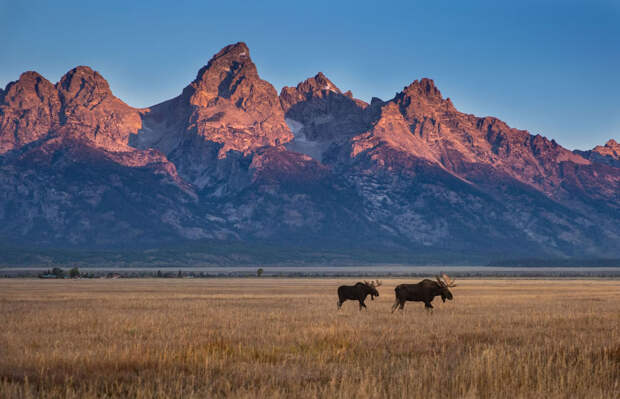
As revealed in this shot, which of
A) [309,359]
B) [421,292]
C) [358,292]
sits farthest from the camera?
[358,292]

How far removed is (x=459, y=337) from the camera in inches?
861

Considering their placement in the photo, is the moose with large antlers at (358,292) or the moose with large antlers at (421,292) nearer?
the moose with large antlers at (421,292)

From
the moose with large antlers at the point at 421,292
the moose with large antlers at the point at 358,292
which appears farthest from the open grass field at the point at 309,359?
the moose with large antlers at the point at 358,292

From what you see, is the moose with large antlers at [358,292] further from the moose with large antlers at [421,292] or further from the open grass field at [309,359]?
the open grass field at [309,359]

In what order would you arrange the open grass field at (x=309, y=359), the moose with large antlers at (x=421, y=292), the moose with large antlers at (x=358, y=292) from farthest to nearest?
the moose with large antlers at (x=358, y=292)
the moose with large antlers at (x=421, y=292)
the open grass field at (x=309, y=359)

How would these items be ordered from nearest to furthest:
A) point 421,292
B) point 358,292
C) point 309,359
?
1. point 309,359
2. point 421,292
3. point 358,292

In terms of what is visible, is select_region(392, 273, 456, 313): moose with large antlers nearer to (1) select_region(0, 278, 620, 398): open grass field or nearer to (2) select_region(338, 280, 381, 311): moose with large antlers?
(2) select_region(338, 280, 381, 311): moose with large antlers

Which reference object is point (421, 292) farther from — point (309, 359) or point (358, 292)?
point (309, 359)

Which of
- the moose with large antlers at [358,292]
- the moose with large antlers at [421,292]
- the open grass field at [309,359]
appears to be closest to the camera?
the open grass field at [309,359]

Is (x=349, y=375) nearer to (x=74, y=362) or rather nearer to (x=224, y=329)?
(x=74, y=362)

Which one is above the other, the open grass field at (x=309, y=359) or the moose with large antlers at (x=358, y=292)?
the moose with large antlers at (x=358, y=292)

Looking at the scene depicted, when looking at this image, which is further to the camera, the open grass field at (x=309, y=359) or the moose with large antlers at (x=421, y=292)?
the moose with large antlers at (x=421, y=292)

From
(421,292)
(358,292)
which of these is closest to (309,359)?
(421,292)

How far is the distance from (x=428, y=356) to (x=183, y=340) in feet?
23.5
